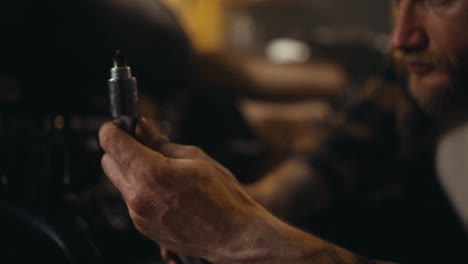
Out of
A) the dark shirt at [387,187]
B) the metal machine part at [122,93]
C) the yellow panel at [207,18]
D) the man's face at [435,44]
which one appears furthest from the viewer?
the yellow panel at [207,18]

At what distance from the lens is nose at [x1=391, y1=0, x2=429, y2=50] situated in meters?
0.56

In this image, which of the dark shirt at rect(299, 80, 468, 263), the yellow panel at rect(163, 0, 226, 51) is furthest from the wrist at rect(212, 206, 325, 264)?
the yellow panel at rect(163, 0, 226, 51)

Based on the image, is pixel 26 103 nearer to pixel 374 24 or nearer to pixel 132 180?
pixel 132 180

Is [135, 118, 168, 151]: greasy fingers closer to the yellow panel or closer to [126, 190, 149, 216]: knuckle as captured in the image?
[126, 190, 149, 216]: knuckle

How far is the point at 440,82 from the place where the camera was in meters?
0.59

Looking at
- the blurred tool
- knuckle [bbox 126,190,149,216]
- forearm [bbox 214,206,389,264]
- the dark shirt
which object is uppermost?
the blurred tool

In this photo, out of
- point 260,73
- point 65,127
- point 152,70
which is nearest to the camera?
point 65,127

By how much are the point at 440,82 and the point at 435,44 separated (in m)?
0.06

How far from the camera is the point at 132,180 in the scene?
1.11ft

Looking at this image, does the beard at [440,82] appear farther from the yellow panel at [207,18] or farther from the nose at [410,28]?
the yellow panel at [207,18]

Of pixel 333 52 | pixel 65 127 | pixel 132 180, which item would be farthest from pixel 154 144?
pixel 333 52

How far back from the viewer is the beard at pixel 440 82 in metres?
0.57

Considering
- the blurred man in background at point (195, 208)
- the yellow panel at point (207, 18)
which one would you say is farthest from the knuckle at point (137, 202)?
the yellow panel at point (207, 18)

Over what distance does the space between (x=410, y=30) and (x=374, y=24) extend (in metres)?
2.12
